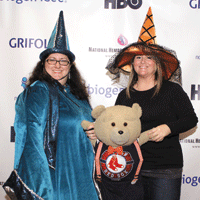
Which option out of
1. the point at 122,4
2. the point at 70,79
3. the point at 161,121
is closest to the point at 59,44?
the point at 70,79

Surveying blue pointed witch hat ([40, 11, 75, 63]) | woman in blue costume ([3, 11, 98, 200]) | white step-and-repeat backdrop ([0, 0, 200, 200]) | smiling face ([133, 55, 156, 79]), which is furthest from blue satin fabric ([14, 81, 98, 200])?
white step-and-repeat backdrop ([0, 0, 200, 200])

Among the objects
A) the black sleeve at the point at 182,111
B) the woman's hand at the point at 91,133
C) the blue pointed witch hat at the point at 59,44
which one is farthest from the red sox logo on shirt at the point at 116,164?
the blue pointed witch hat at the point at 59,44

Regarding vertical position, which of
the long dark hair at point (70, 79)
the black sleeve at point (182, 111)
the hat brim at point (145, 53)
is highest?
the hat brim at point (145, 53)

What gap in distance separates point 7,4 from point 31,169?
1600 millimetres

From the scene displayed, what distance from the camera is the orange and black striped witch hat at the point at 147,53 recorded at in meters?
1.43

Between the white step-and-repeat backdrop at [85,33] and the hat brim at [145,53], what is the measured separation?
0.45 m

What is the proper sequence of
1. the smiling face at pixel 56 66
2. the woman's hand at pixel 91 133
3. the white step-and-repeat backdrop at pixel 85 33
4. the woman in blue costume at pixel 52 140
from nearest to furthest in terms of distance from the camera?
the woman in blue costume at pixel 52 140 → the woman's hand at pixel 91 133 → the smiling face at pixel 56 66 → the white step-and-repeat backdrop at pixel 85 33

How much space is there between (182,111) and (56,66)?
825 millimetres

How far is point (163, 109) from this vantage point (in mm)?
1351

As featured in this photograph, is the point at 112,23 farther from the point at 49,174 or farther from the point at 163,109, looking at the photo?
the point at 49,174

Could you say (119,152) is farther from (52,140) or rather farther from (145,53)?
(145,53)

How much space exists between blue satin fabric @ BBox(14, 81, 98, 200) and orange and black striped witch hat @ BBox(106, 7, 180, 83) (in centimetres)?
51

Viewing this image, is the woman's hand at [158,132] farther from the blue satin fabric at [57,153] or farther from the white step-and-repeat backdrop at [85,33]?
the white step-and-repeat backdrop at [85,33]

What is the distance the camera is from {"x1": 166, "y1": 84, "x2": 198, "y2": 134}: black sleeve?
1.30 meters
